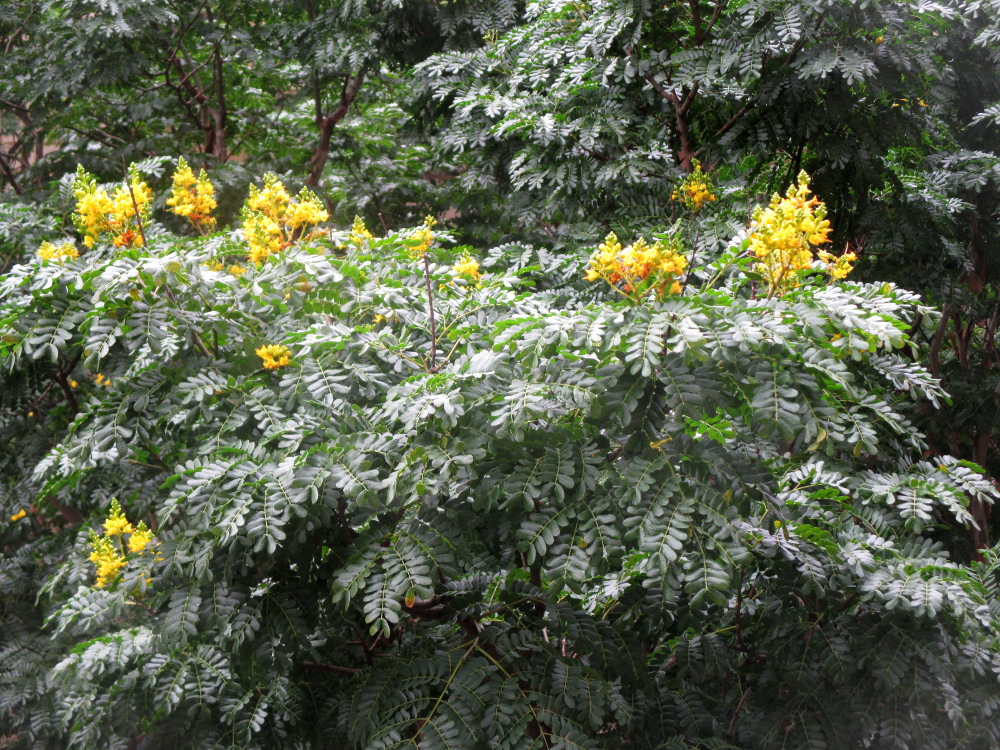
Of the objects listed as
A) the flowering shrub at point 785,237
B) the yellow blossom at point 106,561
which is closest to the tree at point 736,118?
the flowering shrub at point 785,237

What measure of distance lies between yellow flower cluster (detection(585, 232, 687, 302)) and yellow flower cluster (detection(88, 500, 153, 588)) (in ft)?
5.31

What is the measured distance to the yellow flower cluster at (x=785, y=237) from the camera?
1.85m

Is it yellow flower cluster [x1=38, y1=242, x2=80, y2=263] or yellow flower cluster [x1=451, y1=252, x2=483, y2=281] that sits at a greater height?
yellow flower cluster [x1=38, y1=242, x2=80, y2=263]

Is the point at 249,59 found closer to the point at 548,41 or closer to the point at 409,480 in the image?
the point at 548,41

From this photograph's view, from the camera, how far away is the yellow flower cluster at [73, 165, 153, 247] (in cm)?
231

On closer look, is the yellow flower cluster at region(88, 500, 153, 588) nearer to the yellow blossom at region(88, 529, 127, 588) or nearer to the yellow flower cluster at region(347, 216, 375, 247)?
the yellow blossom at region(88, 529, 127, 588)

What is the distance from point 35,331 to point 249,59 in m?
3.66

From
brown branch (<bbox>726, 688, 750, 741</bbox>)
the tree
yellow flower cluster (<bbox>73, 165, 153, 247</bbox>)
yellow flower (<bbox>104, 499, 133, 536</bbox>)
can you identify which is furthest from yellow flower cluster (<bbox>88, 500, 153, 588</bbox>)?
the tree

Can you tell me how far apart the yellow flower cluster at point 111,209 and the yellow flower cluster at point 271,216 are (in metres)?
0.30

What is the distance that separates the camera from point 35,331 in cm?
221

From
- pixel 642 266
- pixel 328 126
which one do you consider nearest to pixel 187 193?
pixel 642 266

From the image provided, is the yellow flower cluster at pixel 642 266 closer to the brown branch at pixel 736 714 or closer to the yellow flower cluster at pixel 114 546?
the brown branch at pixel 736 714

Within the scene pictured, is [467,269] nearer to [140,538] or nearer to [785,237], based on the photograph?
[785,237]

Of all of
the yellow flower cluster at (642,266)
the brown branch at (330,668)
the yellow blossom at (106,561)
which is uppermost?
the yellow flower cluster at (642,266)
